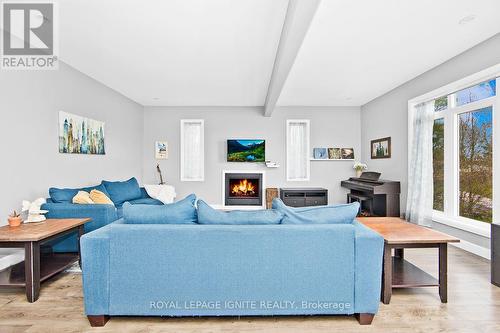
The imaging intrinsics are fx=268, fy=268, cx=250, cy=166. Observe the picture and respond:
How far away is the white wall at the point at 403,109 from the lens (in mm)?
3360

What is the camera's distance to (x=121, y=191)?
4.86 m

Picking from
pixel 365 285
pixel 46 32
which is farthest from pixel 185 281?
pixel 46 32

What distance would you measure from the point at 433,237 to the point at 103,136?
209 inches

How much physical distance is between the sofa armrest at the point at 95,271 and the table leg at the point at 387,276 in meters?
2.19

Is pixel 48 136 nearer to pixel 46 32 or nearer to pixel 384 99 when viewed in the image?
pixel 46 32

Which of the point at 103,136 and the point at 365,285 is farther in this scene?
the point at 103,136

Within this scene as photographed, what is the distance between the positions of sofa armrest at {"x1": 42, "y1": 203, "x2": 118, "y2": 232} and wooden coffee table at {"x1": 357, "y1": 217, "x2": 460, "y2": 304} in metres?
3.14

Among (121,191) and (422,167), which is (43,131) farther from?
(422,167)

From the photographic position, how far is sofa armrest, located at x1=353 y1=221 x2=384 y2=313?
1.99 metres

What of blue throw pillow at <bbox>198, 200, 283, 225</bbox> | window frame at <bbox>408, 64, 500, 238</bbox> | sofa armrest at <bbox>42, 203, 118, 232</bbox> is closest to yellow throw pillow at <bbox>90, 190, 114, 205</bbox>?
sofa armrest at <bbox>42, 203, 118, 232</bbox>

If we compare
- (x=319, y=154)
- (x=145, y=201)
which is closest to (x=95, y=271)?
(x=145, y=201)

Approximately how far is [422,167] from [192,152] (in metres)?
4.99

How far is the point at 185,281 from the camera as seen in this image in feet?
6.55

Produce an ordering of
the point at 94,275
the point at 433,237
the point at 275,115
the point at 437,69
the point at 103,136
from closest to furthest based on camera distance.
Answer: the point at 94,275 < the point at 433,237 < the point at 437,69 < the point at 103,136 < the point at 275,115
